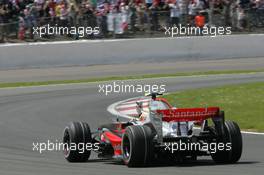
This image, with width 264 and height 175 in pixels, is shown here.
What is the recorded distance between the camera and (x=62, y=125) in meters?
17.4

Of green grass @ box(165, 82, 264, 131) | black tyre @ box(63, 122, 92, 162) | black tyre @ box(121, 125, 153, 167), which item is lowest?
green grass @ box(165, 82, 264, 131)

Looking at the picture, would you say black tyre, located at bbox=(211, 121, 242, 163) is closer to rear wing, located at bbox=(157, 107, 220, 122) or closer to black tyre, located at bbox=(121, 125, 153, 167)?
rear wing, located at bbox=(157, 107, 220, 122)

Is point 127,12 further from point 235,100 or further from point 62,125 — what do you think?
point 62,125

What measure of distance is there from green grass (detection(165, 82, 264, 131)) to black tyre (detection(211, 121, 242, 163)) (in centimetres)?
488

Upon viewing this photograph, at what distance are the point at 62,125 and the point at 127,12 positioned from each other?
15.0 metres

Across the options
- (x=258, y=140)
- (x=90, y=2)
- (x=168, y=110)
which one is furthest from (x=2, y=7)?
(x=168, y=110)

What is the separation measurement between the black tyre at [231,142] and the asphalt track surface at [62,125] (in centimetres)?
15

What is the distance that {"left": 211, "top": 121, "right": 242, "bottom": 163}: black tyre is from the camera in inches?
436

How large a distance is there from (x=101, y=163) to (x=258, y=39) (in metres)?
22.2

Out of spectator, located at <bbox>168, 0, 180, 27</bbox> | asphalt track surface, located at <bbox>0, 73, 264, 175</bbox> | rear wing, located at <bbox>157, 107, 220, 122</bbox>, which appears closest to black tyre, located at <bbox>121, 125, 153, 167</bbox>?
asphalt track surface, located at <bbox>0, 73, 264, 175</bbox>

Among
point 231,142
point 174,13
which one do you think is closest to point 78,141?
point 231,142

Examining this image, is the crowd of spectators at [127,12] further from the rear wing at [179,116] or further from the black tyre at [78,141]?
the rear wing at [179,116]

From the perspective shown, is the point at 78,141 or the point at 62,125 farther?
the point at 62,125

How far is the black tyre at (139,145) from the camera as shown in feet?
35.1
